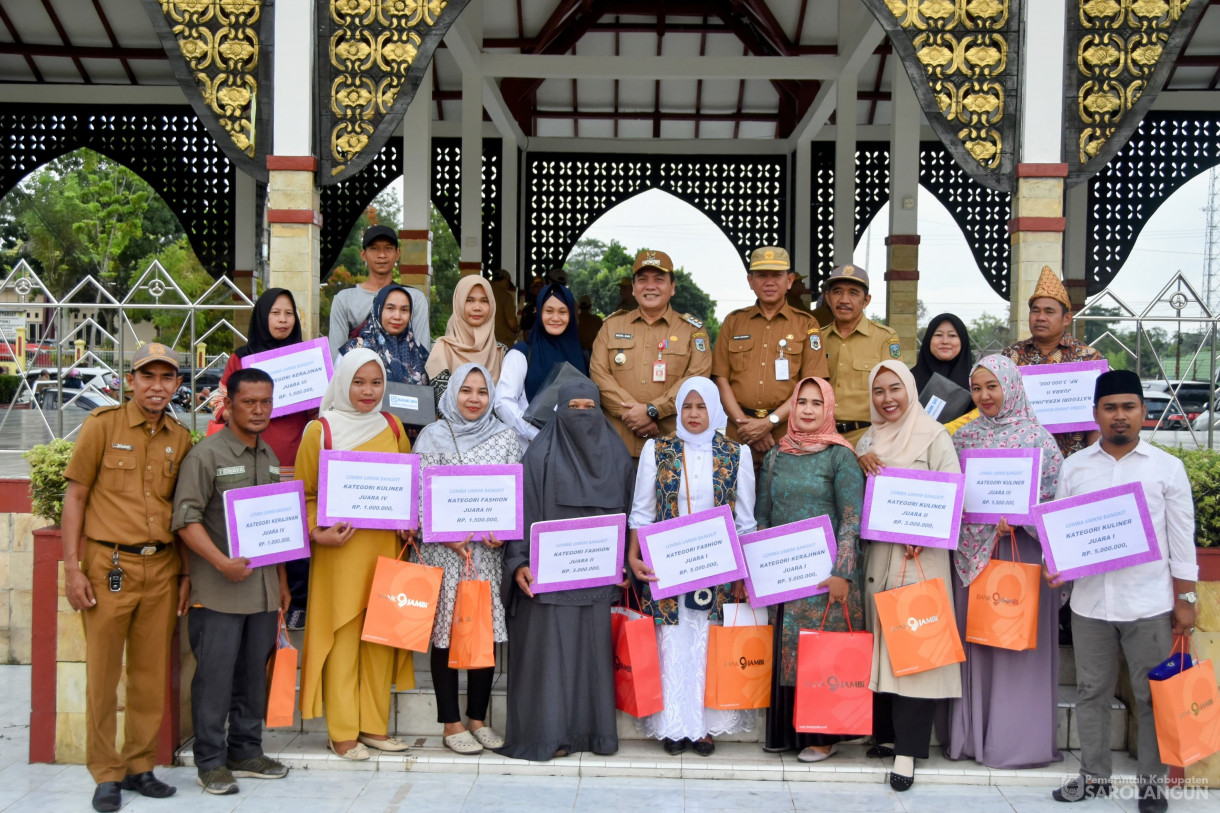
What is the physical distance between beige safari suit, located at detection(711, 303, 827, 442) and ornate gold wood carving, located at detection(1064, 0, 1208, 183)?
187 cm

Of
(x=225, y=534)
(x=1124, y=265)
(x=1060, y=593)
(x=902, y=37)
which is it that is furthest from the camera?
(x=1124, y=265)

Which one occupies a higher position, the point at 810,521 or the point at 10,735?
the point at 810,521

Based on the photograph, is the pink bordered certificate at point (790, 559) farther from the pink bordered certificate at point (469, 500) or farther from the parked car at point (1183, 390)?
the parked car at point (1183, 390)

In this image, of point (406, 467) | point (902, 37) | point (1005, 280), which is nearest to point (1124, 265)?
point (1005, 280)

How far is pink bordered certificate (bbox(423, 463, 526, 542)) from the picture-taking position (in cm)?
386

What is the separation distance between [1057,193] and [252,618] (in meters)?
4.31

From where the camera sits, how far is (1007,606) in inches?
151

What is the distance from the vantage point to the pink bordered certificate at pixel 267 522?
3625mm

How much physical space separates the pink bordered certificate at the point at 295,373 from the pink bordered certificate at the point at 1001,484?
2.64 meters

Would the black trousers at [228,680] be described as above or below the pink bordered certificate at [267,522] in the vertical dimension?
below

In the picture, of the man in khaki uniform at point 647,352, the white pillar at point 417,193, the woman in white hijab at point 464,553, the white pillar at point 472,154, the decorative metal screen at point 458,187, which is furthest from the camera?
the decorative metal screen at point 458,187

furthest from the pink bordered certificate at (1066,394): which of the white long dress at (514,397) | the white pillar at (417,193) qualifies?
the white pillar at (417,193)

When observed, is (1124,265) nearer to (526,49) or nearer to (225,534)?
(526,49)

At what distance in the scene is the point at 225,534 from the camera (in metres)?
3.68
